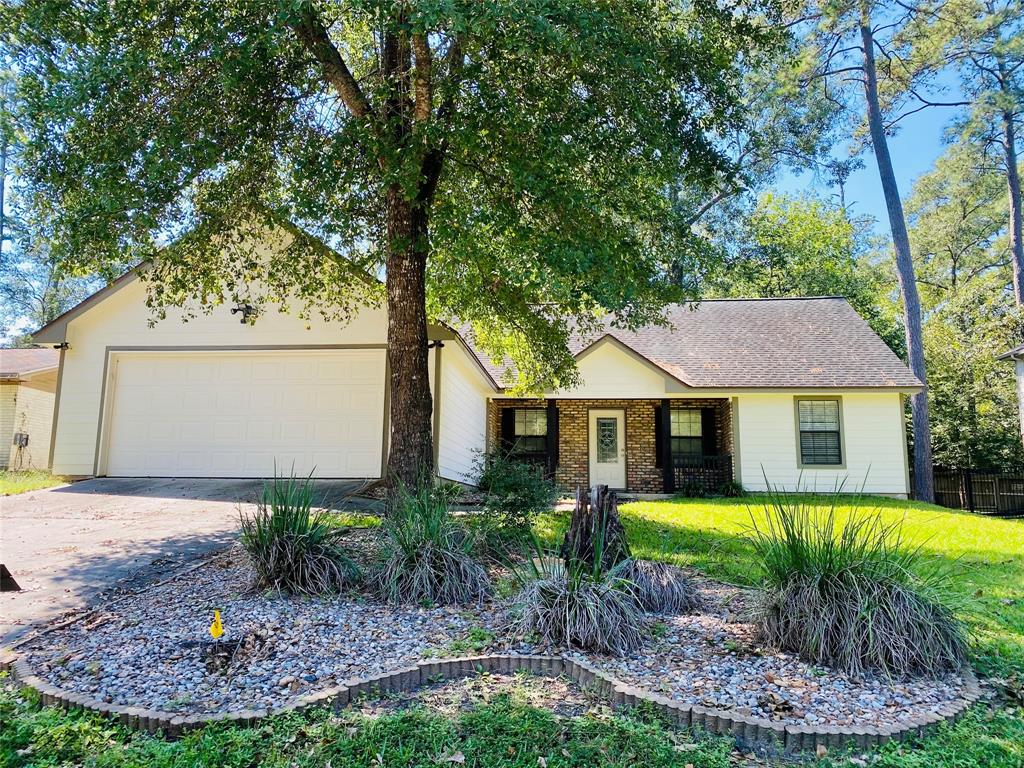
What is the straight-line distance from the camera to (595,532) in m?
4.90

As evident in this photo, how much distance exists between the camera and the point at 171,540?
696 cm

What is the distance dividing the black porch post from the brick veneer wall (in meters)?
0.73

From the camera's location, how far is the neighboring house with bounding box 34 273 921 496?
11.7 m

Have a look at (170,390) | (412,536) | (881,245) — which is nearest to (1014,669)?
(412,536)

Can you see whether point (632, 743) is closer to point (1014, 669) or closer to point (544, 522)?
point (1014, 669)

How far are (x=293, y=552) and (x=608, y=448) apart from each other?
11.9 meters

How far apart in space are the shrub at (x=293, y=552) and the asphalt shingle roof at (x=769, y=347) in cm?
857

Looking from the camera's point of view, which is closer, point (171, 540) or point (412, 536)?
point (412, 536)

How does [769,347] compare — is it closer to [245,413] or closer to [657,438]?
[657,438]

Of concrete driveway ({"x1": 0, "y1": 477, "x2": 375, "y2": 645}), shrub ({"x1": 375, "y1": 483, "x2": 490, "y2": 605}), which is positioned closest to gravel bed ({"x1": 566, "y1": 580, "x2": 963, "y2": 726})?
shrub ({"x1": 375, "y1": 483, "x2": 490, "y2": 605})

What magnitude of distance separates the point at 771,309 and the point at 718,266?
10799 mm

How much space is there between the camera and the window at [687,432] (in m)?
15.9

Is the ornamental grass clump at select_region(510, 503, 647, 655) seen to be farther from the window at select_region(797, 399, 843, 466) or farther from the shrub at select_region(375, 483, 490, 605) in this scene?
the window at select_region(797, 399, 843, 466)

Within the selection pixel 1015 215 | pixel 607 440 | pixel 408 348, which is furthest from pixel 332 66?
pixel 1015 215
